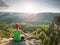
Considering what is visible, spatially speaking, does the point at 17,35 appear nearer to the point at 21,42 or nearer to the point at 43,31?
the point at 21,42

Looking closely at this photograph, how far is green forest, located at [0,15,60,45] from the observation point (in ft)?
11.2

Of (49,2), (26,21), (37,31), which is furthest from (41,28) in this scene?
(49,2)

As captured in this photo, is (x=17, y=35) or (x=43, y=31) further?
(x=43, y=31)

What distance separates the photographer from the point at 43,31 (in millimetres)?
3475

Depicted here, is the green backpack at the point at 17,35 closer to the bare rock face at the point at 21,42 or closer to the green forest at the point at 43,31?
the bare rock face at the point at 21,42

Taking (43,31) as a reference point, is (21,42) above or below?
below

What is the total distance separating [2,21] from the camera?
3.59 meters

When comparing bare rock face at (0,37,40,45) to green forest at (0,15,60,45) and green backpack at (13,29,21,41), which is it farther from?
green forest at (0,15,60,45)

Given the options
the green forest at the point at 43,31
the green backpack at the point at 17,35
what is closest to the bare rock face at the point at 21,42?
the green backpack at the point at 17,35

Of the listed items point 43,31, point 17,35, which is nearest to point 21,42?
point 17,35

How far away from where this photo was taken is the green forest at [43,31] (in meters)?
3.43

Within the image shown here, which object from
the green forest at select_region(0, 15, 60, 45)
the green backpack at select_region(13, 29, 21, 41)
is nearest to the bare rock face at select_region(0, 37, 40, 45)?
the green backpack at select_region(13, 29, 21, 41)

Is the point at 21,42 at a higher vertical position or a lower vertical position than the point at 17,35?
lower

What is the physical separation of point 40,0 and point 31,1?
0.19 meters
